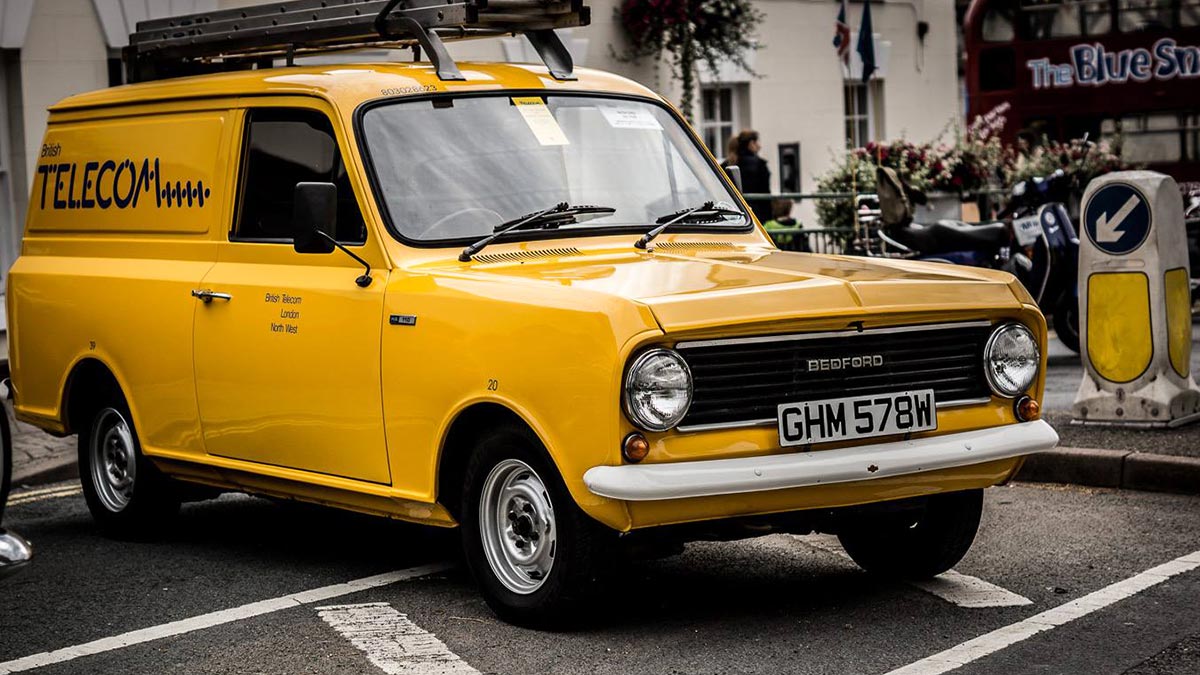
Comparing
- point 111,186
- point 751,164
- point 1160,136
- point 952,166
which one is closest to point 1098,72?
point 1160,136

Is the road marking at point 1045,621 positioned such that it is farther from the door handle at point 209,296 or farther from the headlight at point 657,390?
the door handle at point 209,296

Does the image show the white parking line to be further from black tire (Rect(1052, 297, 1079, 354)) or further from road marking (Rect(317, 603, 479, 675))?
black tire (Rect(1052, 297, 1079, 354))

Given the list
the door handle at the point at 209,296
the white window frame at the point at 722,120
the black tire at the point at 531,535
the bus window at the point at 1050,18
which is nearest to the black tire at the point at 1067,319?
the door handle at the point at 209,296

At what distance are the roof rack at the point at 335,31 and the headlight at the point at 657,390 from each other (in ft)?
7.23

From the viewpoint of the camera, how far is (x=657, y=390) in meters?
5.80

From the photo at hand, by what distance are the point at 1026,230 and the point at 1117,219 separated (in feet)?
17.2

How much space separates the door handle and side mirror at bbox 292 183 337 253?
2.35 ft

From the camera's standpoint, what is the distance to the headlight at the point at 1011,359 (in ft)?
21.3

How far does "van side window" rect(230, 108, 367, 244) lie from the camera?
24.3ft

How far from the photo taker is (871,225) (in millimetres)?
17391

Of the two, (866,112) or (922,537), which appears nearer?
(922,537)

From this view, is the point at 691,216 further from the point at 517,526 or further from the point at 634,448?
the point at 634,448

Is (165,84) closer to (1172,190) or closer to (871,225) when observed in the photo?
(1172,190)

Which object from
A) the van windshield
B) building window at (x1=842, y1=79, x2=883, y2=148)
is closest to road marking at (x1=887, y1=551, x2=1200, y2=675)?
the van windshield
